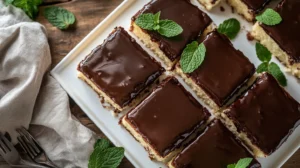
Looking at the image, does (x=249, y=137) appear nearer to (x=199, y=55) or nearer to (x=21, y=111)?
(x=199, y=55)

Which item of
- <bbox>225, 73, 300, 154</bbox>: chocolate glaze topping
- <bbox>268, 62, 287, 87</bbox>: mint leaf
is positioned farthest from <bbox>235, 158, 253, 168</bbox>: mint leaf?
<bbox>268, 62, 287, 87</bbox>: mint leaf

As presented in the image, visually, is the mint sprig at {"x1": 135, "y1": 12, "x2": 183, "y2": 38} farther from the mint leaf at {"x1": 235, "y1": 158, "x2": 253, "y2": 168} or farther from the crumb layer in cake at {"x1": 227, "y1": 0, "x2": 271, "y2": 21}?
the mint leaf at {"x1": 235, "y1": 158, "x2": 253, "y2": 168}

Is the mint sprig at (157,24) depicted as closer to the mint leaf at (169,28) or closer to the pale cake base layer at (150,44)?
the mint leaf at (169,28)

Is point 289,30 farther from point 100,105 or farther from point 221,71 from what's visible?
point 100,105

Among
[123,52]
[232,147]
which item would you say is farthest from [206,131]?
[123,52]

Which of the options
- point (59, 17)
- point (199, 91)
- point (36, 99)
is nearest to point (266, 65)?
point (199, 91)
